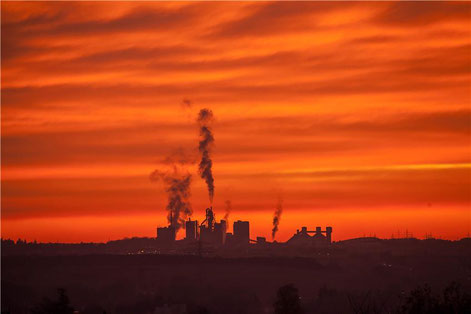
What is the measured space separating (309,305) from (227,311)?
42.6ft

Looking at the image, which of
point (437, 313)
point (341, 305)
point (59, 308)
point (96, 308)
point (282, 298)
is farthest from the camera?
point (341, 305)

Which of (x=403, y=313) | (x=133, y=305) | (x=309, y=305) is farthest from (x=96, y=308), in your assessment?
(x=403, y=313)

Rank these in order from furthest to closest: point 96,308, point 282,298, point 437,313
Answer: point 96,308
point 282,298
point 437,313

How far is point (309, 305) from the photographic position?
18738cm

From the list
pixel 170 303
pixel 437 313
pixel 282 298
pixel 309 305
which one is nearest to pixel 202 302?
A: pixel 170 303

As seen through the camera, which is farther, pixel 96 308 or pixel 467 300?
pixel 96 308

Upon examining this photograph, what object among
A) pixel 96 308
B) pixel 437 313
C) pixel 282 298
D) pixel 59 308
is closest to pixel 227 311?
pixel 96 308

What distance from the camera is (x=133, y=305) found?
19550cm

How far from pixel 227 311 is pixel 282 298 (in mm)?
51887

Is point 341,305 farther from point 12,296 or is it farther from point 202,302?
point 12,296

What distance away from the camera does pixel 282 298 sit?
14000 cm

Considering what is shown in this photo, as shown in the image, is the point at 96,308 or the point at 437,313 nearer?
the point at 437,313

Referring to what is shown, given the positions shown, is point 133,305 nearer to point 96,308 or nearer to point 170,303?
point 170,303

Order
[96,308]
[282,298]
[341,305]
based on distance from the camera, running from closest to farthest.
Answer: [282,298] < [96,308] < [341,305]
